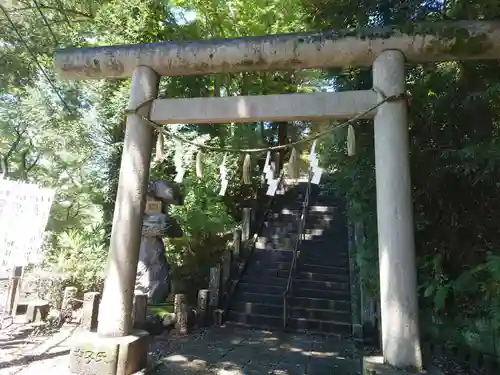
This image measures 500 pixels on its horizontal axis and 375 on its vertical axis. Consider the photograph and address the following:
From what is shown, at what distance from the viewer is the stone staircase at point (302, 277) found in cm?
787

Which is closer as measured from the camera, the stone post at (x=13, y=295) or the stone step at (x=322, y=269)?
the stone post at (x=13, y=295)

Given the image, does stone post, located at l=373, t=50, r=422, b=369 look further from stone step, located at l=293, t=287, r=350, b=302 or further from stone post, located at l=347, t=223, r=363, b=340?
stone step, located at l=293, t=287, r=350, b=302

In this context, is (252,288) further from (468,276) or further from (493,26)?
(493,26)

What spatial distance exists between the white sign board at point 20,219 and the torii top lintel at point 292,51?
93.4 inches

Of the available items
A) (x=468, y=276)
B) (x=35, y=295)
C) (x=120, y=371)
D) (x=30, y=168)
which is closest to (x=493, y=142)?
(x=468, y=276)

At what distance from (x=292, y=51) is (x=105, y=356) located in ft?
13.4

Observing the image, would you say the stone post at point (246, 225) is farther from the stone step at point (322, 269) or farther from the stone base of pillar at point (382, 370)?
the stone base of pillar at point (382, 370)

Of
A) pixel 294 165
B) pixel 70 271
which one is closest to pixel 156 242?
pixel 70 271

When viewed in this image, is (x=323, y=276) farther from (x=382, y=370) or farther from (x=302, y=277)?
(x=382, y=370)

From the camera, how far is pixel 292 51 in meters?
4.53

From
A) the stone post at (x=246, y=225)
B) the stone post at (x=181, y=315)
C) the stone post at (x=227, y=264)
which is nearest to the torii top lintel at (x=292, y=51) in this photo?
the stone post at (x=181, y=315)

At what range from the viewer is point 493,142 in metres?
4.78

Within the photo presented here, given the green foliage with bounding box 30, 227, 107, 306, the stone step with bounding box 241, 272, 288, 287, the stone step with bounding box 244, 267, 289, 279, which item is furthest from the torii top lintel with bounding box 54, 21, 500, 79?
the stone step with bounding box 244, 267, 289, 279

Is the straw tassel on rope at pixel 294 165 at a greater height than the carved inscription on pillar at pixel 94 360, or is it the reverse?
the straw tassel on rope at pixel 294 165
